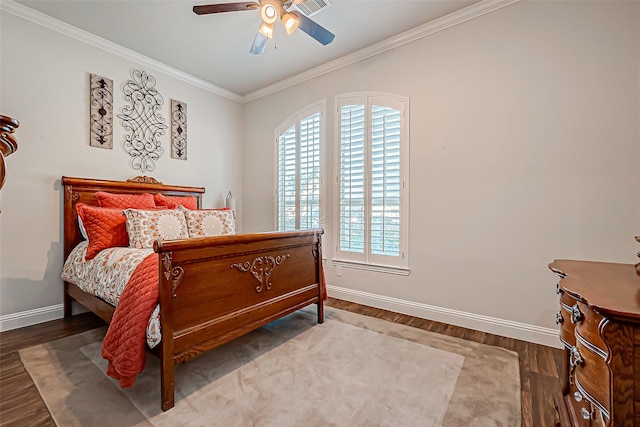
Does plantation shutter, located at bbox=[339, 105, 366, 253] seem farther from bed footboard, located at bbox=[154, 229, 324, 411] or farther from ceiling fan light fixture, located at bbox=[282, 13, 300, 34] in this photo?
ceiling fan light fixture, located at bbox=[282, 13, 300, 34]

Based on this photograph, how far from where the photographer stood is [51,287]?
284cm

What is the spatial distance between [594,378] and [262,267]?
6.01ft

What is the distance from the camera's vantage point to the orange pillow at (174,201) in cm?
335

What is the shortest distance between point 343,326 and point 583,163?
7.67 ft

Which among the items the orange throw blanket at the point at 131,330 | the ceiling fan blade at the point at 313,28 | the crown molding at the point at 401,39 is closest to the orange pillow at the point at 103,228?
the orange throw blanket at the point at 131,330

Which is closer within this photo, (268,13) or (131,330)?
(131,330)

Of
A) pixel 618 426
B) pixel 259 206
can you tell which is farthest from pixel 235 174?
pixel 618 426

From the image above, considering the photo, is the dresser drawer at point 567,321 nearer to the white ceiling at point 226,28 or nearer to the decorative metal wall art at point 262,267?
the decorative metal wall art at point 262,267

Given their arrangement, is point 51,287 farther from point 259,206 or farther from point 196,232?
point 259,206

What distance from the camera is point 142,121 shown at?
3.46 metres

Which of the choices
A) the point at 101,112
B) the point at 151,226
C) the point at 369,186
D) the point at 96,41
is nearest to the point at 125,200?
the point at 151,226

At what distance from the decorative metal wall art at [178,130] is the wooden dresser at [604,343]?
13.5 feet

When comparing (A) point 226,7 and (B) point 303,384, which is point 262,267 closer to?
(B) point 303,384

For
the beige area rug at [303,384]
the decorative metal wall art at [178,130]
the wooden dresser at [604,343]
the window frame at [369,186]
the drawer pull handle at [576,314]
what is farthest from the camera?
the decorative metal wall art at [178,130]
